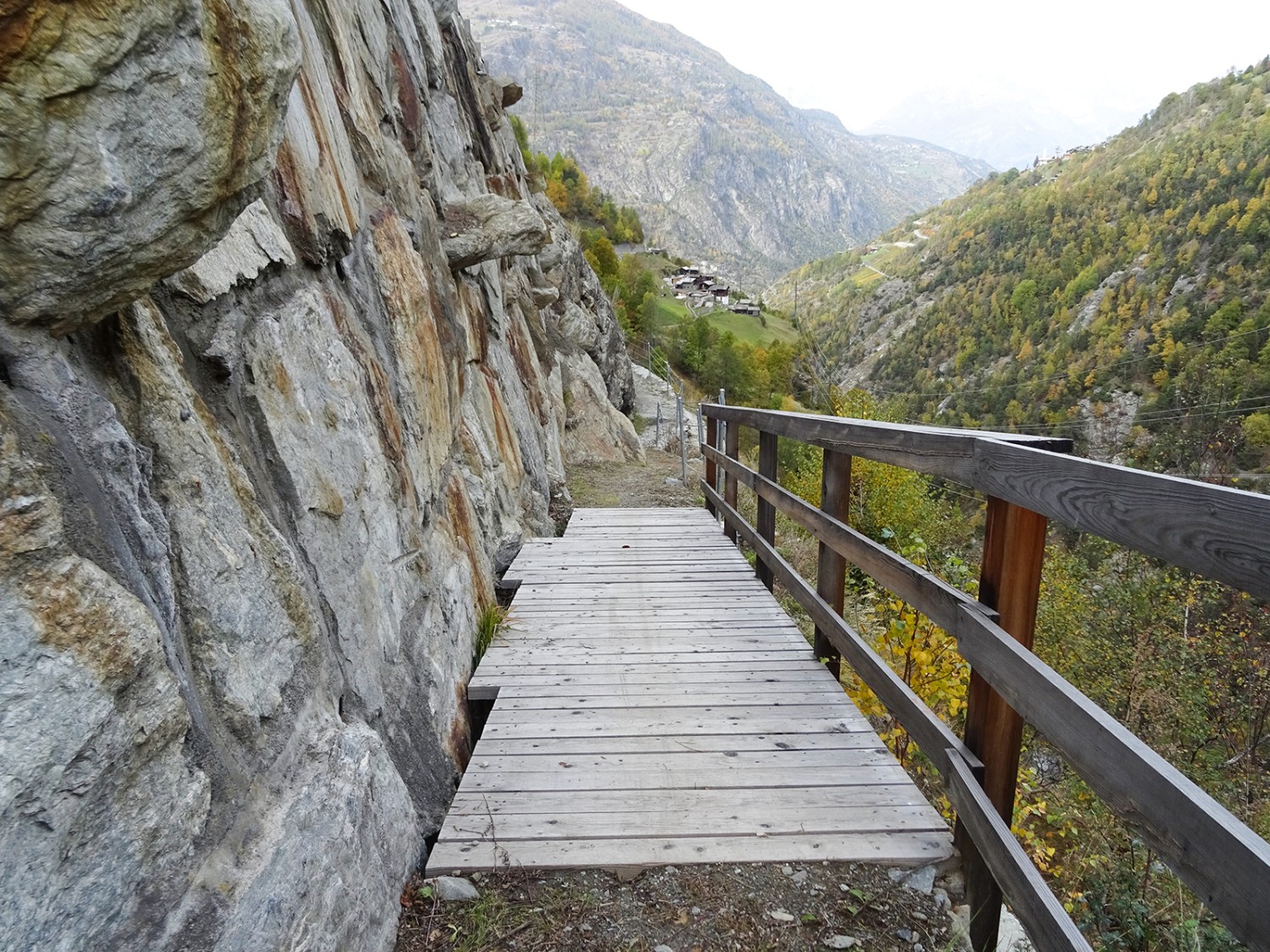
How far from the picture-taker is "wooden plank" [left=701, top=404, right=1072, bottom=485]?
6.64 ft

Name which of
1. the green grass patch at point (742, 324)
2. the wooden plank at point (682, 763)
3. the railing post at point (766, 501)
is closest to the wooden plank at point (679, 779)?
the wooden plank at point (682, 763)

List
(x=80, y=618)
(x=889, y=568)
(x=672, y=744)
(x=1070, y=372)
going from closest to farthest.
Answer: (x=80, y=618)
(x=889, y=568)
(x=672, y=744)
(x=1070, y=372)

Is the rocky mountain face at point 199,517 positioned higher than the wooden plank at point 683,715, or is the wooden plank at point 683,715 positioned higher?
the rocky mountain face at point 199,517

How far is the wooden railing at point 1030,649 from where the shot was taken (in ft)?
3.61

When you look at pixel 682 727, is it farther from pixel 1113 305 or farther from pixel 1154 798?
pixel 1113 305

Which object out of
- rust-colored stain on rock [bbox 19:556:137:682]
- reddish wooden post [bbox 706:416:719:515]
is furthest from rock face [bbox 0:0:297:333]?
reddish wooden post [bbox 706:416:719:515]

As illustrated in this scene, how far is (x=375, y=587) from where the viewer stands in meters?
2.42

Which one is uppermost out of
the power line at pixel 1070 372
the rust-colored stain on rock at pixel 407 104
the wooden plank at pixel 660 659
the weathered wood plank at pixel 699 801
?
the rust-colored stain on rock at pixel 407 104

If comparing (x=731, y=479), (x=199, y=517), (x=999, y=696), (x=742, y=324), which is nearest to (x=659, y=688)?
(x=999, y=696)

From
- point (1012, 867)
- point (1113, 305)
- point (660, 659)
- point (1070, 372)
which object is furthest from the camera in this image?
point (1113, 305)

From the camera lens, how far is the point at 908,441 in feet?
8.02

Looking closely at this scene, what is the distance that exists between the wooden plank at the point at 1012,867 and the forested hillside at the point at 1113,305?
50335 mm

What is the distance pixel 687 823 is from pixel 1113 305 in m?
114

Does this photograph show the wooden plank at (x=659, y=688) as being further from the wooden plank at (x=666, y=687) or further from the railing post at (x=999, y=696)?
the railing post at (x=999, y=696)
